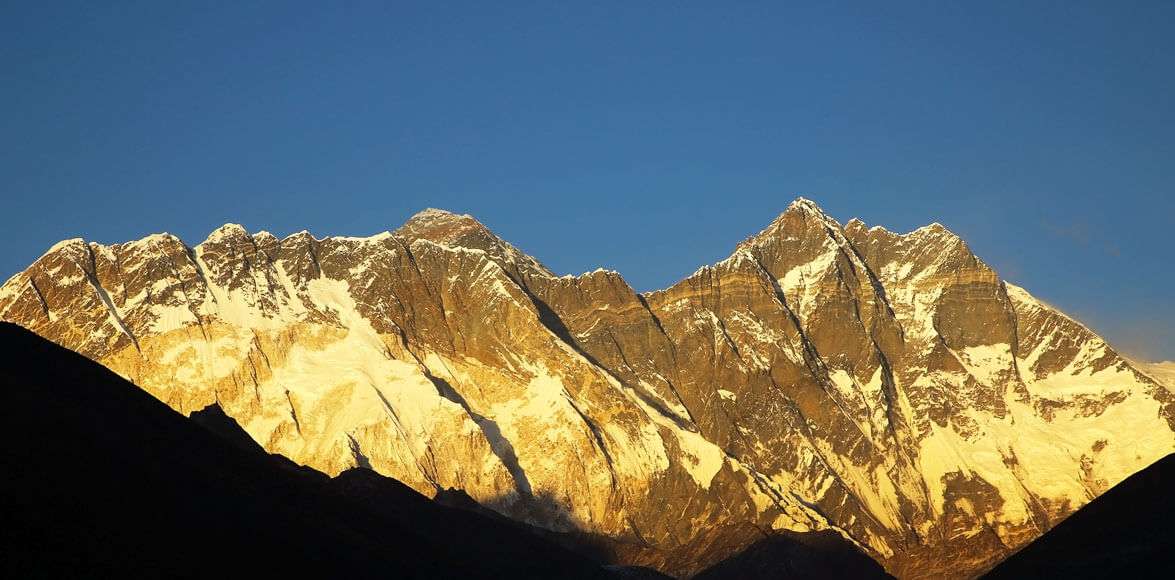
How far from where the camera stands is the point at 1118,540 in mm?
156875

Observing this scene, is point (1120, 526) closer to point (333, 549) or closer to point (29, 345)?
point (333, 549)

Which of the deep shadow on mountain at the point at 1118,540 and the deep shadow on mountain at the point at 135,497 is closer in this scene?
the deep shadow on mountain at the point at 135,497

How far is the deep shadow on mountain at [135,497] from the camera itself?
131 m

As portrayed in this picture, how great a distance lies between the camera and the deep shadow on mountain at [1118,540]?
148500 mm

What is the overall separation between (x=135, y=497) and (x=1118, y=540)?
72053 mm

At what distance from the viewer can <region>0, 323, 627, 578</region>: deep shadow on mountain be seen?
131m

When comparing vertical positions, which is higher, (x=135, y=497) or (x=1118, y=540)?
(x=135, y=497)

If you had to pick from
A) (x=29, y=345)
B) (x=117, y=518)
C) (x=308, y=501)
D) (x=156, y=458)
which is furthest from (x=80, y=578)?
(x=308, y=501)

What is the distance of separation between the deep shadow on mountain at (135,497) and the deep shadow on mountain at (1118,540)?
54623mm

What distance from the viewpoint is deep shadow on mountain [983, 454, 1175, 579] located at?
148m

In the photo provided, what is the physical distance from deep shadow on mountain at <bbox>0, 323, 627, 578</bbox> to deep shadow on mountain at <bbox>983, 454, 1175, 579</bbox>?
179ft

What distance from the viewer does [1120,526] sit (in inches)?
6299

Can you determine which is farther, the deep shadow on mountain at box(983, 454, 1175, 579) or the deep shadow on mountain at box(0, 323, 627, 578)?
the deep shadow on mountain at box(983, 454, 1175, 579)

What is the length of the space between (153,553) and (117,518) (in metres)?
3.53
